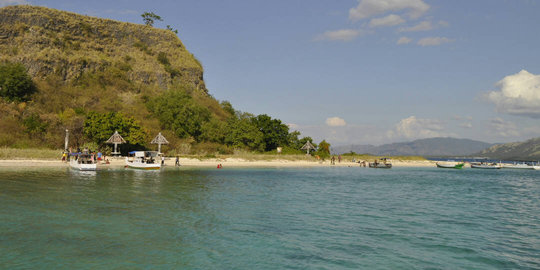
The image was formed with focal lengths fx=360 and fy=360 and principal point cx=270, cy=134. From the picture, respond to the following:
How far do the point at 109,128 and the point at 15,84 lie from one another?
2537 centimetres

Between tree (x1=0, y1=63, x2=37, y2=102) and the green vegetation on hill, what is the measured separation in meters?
0.16

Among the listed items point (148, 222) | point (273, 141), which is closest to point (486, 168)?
point (273, 141)

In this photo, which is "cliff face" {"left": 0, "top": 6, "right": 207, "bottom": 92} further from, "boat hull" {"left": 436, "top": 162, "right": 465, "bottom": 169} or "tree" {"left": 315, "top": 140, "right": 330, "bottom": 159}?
"boat hull" {"left": 436, "top": 162, "right": 465, "bottom": 169}

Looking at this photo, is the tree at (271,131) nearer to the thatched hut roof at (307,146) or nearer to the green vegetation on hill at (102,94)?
the green vegetation on hill at (102,94)

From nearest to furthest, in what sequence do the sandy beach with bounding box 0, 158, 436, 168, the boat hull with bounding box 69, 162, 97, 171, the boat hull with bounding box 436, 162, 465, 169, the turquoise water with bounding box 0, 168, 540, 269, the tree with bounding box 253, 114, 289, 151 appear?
the turquoise water with bounding box 0, 168, 540, 269, the boat hull with bounding box 69, 162, 97, 171, the sandy beach with bounding box 0, 158, 436, 168, the tree with bounding box 253, 114, 289, 151, the boat hull with bounding box 436, 162, 465, 169

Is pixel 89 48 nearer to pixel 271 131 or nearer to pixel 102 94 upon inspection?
pixel 102 94

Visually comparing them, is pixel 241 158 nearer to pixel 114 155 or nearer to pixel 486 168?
pixel 114 155

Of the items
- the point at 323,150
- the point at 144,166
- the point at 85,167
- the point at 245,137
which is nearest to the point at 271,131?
the point at 245,137

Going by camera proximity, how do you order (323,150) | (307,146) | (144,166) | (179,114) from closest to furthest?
(144,166) → (179,114) → (307,146) → (323,150)

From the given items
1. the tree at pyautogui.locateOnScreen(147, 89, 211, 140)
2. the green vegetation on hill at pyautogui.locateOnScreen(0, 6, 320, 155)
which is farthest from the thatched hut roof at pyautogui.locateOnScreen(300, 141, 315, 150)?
the tree at pyautogui.locateOnScreen(147, 89, 211, 140)

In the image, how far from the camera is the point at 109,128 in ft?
192

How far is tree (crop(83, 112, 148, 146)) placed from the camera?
191ft

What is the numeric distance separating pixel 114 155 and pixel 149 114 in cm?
1973

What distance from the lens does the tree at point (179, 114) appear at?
2916 inches
